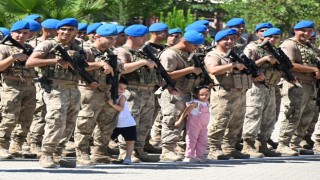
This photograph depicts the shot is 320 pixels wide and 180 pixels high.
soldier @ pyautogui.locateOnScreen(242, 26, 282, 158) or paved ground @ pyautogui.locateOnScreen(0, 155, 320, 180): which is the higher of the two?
soldier @ pyautogui.locateOnScreen(242, 26, 282, 158)

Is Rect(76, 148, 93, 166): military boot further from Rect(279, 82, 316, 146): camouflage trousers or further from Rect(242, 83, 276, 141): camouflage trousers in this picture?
Rect(279, 82, 316, 146): camouflage trousers

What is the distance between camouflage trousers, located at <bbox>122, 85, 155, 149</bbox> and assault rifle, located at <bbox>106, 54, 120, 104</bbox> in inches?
27.6

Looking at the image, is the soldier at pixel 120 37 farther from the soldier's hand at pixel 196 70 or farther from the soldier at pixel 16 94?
the soldier at pixel 16 94

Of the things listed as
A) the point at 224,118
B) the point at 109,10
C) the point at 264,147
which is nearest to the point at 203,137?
the point at 224,118

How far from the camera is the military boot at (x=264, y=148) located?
628 inches

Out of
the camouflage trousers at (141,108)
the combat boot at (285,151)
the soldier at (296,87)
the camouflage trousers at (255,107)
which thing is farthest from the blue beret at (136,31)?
the combat boot at (285,151)

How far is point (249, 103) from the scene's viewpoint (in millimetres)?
15703

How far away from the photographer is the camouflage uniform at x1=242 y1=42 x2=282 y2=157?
15.6 m

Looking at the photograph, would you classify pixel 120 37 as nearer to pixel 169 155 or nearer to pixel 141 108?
pixel 141 108

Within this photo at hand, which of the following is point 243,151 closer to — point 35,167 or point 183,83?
A: point 183,83

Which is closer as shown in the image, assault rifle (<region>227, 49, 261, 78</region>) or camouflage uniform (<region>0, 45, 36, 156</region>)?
camouflage uniform (<region>0, 45, 36, 156</region>)

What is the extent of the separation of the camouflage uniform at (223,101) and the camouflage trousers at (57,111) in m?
2.53

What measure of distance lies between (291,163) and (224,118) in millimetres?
1080

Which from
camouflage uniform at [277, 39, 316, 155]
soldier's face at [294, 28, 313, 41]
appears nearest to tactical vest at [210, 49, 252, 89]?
camouflage uniform at [277, 39, 316, 155]
